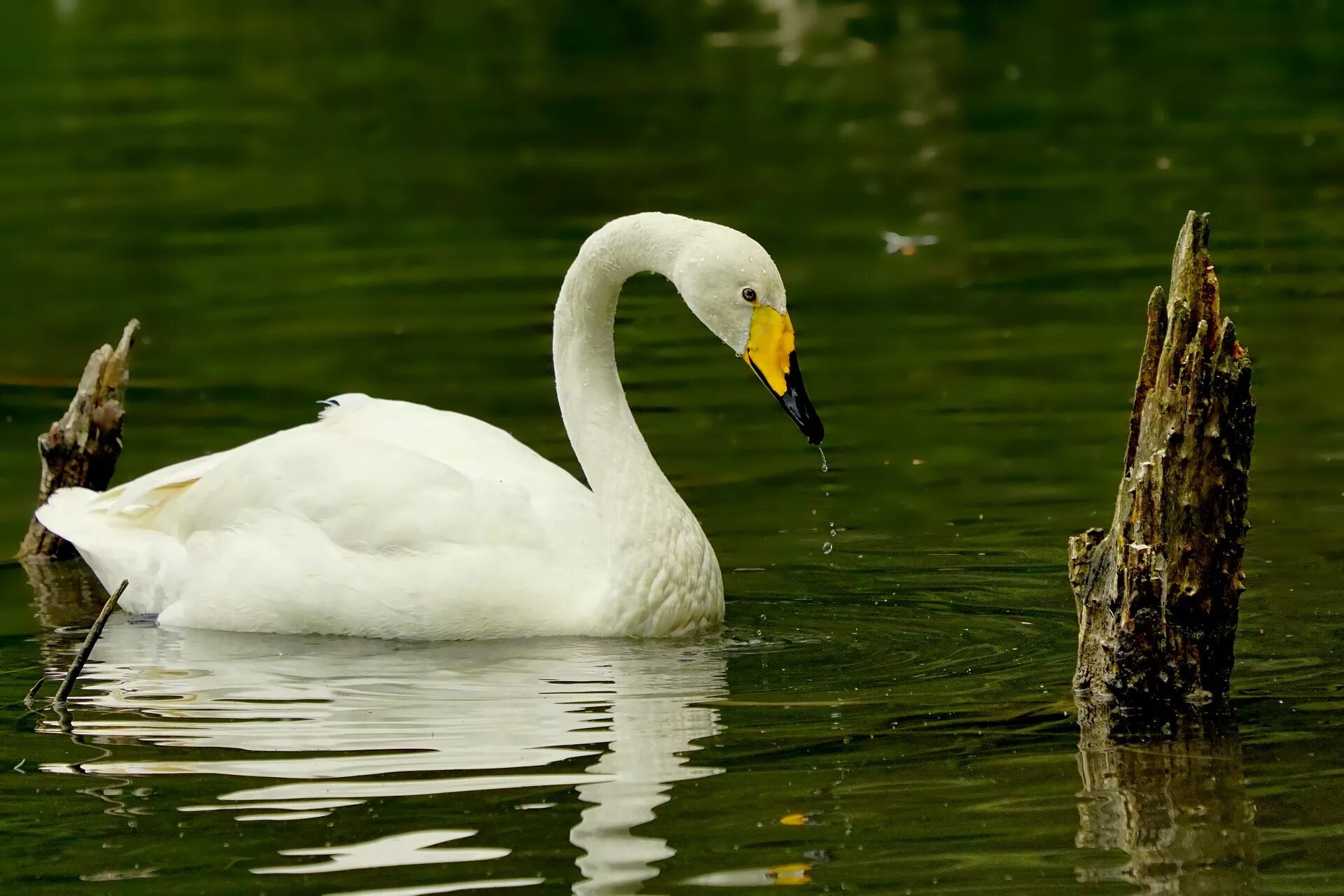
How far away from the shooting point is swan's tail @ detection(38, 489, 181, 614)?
9.61m

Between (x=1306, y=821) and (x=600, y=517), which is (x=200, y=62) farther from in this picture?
(x=1306, y=821)

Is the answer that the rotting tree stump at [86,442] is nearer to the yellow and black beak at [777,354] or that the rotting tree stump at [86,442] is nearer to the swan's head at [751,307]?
the swan's head at [751,307]

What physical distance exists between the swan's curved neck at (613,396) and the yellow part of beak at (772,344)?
48 cm

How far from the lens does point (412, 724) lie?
24.6 ft

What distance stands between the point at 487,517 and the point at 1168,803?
10.6 feet

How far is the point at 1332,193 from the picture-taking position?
17766mm

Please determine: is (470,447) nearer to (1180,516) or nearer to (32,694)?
(32,694)

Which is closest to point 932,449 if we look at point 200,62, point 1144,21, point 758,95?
point 758,95

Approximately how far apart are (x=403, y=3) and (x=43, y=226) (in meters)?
16.8

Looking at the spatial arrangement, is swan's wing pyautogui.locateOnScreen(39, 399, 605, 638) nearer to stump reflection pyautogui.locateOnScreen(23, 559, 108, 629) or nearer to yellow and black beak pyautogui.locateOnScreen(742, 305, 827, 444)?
stump reflection pyautogui.locateOnScreen(23, 559, 108, 629)

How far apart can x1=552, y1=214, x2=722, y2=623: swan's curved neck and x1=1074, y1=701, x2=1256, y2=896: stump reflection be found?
211 cm

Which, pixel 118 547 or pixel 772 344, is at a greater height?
pixel 772 344

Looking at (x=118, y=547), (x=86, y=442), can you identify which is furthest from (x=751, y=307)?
(x=86, y=442)

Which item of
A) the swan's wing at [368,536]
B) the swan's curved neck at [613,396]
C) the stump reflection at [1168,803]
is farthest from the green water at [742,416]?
the swan's curved neck at [613,396]
